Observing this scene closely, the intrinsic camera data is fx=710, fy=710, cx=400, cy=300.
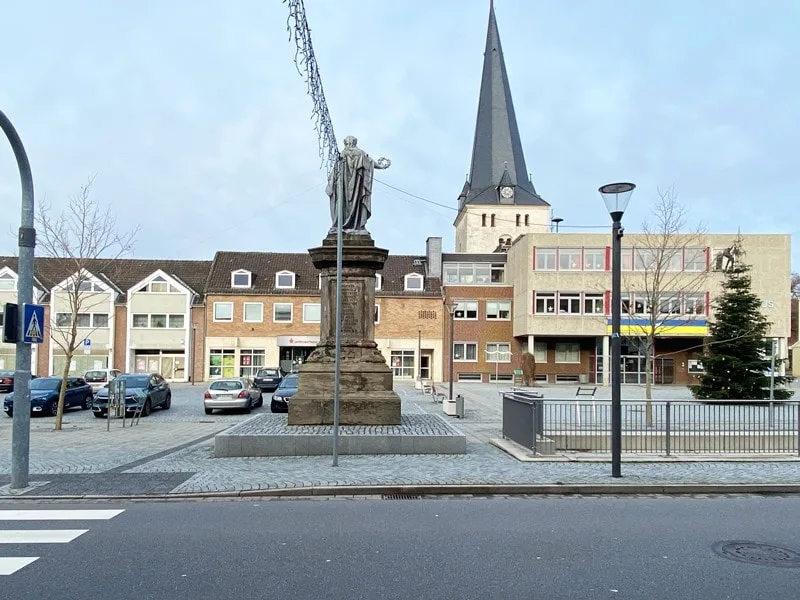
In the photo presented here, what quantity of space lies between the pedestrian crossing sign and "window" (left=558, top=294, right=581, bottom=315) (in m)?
41.1

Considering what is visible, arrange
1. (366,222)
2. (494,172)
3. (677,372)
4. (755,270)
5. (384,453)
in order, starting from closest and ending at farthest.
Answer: (384,453), (366,222), (755,270), (677,372), (494,172)

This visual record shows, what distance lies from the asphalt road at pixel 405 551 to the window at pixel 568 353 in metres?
42.0

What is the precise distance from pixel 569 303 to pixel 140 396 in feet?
102

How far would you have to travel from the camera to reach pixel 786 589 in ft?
18.4

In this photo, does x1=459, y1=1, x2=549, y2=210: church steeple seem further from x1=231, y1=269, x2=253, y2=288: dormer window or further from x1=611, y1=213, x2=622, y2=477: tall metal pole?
x1=611, y1=213, x2=622, y2=477: tall metal pole

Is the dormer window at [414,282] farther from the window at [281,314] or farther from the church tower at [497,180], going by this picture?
the church tower at [497,180]

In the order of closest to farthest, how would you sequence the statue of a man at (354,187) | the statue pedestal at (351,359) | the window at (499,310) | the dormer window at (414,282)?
1. the statue pedestal at (351,359)
2. the statue of a man at (354,187)
3. the window at (499,310)
4. the dormer window at (414,282)

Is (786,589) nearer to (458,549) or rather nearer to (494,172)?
(458,549)

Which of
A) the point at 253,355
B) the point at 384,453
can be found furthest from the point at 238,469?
the point at 253,355

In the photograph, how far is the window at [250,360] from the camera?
50.7 m

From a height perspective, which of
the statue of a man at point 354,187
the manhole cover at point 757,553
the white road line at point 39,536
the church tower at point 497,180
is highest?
the church tower at point 497,180

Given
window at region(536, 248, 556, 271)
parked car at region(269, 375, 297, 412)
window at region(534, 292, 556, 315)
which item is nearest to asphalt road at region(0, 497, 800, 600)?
parked car at region(269, 375, 297, 412)

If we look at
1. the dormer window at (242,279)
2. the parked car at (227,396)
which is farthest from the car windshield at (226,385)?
the dormer window at (242,279)

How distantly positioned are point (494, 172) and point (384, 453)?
228 ft
